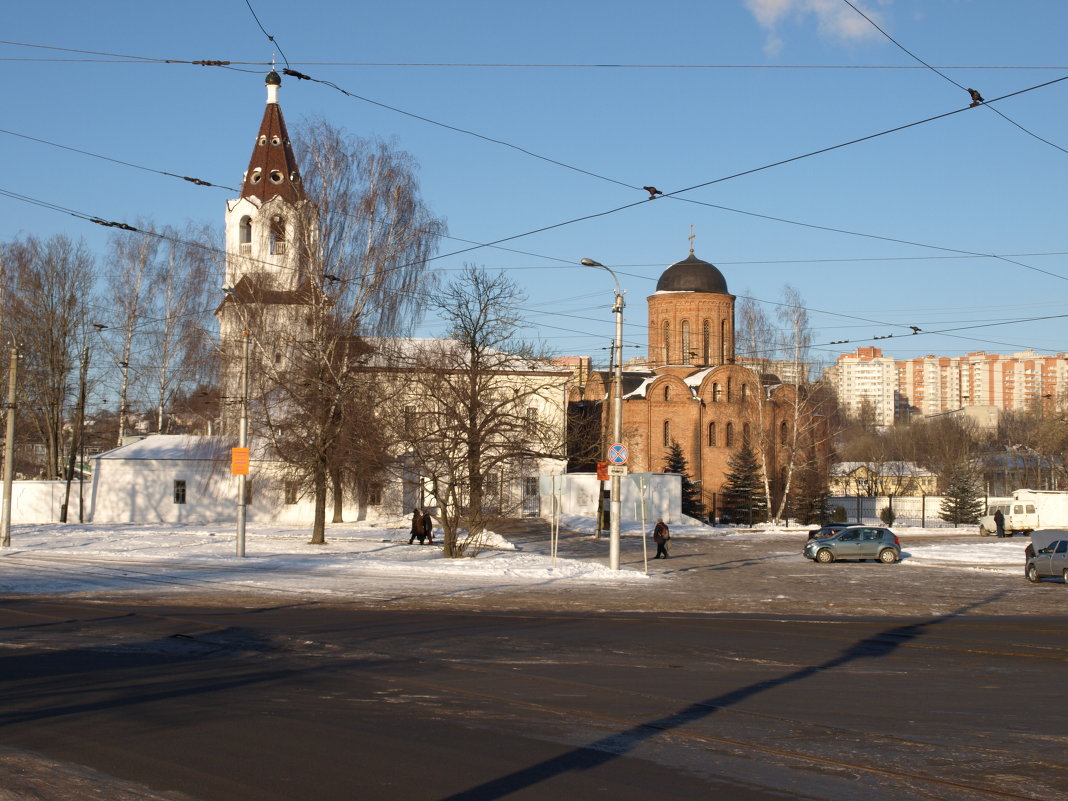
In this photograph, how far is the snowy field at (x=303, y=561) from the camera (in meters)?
24.1

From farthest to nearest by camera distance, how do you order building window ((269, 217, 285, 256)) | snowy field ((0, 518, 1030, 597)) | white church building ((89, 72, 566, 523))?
building window ((269, 217, 285, 256)) < white church building ((89, 72, 566, 523)) < snowy field ((0, 518, 1030, 597))

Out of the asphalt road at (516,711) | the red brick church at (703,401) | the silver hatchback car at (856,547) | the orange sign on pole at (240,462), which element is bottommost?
the asphalt road at (516,711)

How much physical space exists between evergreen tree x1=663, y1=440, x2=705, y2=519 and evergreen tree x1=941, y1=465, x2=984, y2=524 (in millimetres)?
15878

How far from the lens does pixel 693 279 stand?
76938 millimetres

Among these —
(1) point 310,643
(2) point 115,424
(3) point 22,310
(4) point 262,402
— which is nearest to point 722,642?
(1) point 310,643

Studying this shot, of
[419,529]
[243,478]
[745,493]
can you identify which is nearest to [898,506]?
[745,493]

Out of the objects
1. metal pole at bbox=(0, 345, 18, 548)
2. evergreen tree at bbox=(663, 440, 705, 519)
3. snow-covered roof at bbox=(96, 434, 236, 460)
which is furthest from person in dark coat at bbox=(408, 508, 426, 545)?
evergreen tree at bbox=(663, 440, 705, 519)

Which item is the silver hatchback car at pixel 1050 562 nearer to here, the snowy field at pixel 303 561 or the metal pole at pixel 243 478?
the snowy field at pixel 303 561

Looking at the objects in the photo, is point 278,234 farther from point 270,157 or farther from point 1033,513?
point 1033,513

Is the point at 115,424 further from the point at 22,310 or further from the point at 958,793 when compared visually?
the point at 958,793

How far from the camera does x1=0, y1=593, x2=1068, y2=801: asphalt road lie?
7.24 meters

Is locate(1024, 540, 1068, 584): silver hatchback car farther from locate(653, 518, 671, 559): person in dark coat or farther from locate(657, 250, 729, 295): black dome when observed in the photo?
locate(657, 250, 729, 295): black dome

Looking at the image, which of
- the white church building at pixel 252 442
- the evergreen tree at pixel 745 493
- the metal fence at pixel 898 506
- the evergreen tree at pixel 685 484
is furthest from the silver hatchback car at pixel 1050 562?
the metal fence at pixel 898 506

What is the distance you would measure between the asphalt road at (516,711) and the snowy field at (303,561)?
688 cm
